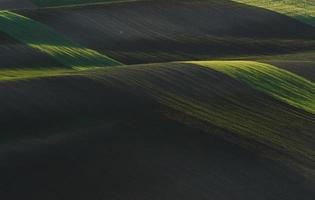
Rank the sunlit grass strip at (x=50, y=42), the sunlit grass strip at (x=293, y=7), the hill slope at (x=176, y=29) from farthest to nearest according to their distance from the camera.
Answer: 1. the sunlit grass strip at (x=293, y=7)
2. the hill slope at (x=176, y=29)
3. the sunlit grass strip at (x=50, y=42)

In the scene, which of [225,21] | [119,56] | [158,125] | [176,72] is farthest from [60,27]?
[158,125]

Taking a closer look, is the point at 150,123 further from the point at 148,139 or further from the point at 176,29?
the point at 176,29

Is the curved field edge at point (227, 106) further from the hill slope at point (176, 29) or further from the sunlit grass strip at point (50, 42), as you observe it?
the hill slope at point (176, 29)

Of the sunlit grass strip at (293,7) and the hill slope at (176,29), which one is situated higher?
the sunlit grass strip at (293,7)

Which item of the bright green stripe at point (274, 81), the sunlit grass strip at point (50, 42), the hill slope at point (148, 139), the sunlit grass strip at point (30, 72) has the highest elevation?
the bright green stripe at point (274, 81)

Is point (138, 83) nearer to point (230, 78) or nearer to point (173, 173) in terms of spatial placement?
point (230, 78)

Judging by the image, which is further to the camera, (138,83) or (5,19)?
(5,19)

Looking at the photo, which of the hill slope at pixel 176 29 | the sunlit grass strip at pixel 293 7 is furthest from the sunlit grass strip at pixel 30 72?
the sunlit grass strip at pixel 293 7
